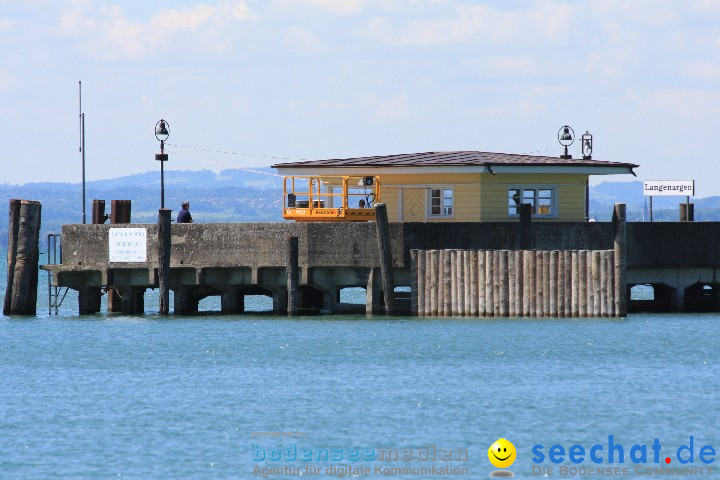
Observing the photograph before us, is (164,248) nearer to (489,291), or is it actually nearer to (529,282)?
(489,291)

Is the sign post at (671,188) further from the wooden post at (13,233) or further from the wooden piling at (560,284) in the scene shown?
the wooden post at (13,233)

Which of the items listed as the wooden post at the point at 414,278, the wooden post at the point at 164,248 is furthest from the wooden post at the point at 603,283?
the wooden post at the point at 164,248

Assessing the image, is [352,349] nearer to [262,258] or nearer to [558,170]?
[262,258]

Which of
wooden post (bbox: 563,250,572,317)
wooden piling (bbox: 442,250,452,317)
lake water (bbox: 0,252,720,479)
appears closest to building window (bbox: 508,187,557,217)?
wooden piling (bbox: 442,250,452,317)

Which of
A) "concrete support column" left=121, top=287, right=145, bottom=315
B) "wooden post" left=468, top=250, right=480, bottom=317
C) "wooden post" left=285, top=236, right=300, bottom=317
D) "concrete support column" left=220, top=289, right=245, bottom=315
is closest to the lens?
"wooden post" left=468, top=250, right=480, bottom=317

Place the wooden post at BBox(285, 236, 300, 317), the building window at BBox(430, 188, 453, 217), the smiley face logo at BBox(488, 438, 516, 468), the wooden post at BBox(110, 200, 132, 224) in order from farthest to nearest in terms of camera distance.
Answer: the wooden post at BBox(110, 200, 132, 224), the building window at BBox(430, 188, 453, 217), the wooden post at BBox(285, 236, 300, 317), the smiley face logo at BBox(488, 438, 516, 468)

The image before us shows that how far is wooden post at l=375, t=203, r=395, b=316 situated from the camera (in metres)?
42.2

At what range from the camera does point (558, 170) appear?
45.1 metres

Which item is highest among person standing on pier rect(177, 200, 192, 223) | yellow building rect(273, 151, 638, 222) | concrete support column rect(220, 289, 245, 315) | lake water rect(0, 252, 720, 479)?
yellow building rect(273, 151, 638, 222)

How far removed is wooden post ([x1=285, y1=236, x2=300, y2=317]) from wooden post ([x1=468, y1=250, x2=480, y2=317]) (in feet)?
16.6

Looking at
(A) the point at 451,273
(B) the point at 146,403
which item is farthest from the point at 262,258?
(B) the point at 146,403

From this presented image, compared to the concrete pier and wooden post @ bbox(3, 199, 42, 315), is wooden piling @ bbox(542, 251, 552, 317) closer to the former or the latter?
the concrete pier

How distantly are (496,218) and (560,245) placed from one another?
2.97 meters

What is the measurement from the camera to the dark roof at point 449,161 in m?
44.8
